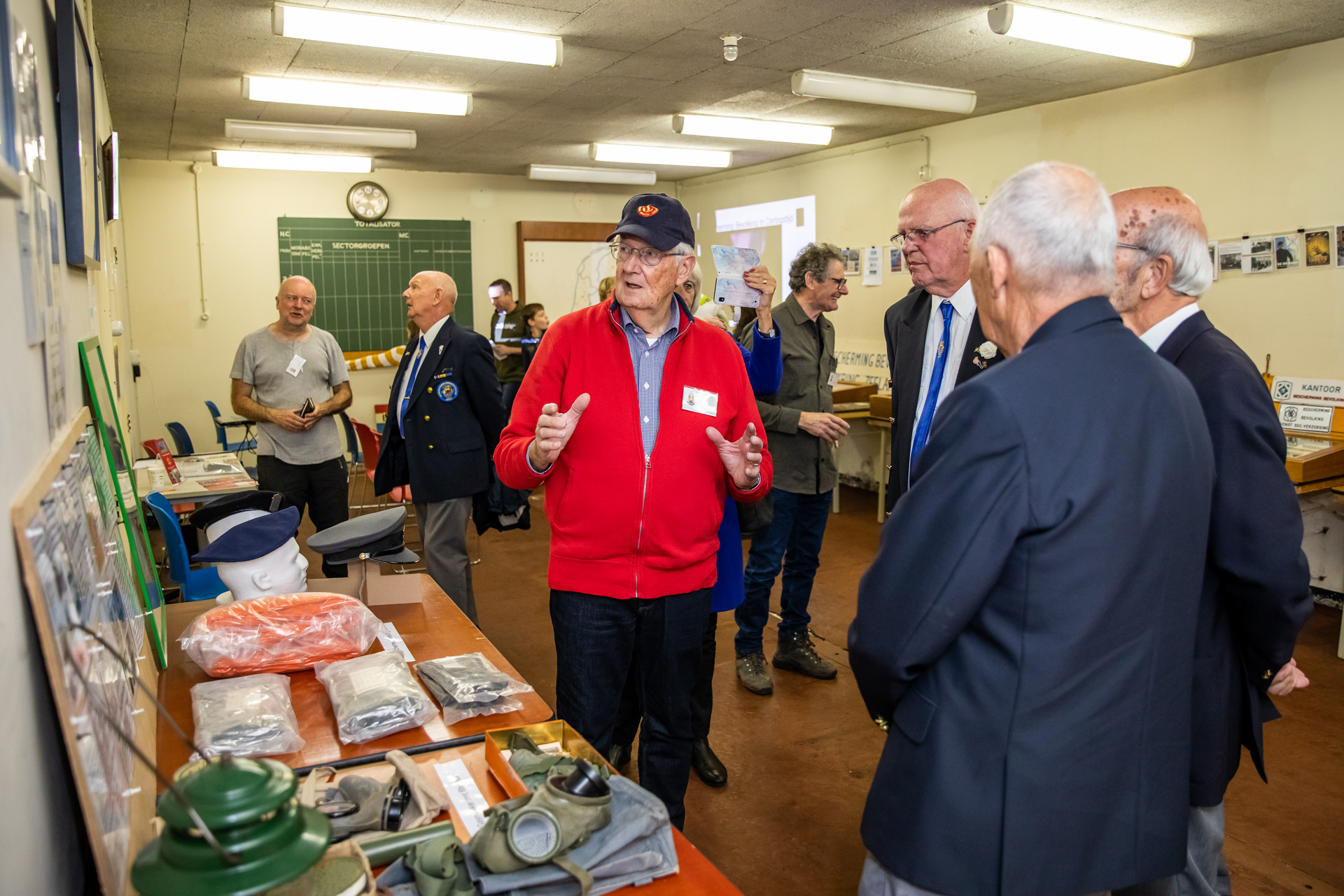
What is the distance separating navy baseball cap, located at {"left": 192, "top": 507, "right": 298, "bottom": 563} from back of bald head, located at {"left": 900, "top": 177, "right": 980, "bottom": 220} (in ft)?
5.81

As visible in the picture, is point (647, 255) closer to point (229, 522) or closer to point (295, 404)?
point (229, 522)

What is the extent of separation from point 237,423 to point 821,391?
16.2 ft

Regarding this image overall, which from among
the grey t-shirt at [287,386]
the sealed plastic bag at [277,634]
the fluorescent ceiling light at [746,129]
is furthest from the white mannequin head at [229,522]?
the fluorescent ceiling light at [746,129]

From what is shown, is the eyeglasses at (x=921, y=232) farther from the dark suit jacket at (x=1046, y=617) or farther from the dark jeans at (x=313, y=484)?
the dark jeans at (x=313, y=484)

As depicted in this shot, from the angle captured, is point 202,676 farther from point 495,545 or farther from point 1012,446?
point 495,545

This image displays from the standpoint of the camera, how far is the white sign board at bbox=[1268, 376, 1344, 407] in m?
4.69

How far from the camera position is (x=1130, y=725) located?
1.24 metres

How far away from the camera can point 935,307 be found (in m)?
2.46

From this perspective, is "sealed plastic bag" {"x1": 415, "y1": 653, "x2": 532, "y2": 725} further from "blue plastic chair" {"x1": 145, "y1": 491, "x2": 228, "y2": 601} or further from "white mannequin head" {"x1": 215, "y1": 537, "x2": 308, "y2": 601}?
"blue plastic chair" {"x1": 145, "y1": 491, "x2": 228, "y2": 601}

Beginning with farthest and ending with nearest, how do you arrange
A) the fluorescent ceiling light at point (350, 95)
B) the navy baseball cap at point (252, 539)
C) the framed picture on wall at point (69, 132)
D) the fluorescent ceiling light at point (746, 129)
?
the fluorescent ceiling light at point (746, 129), the fluorescent ceiling light at point (350, 95), the navy baseball cap at point (252, 539), the framed picture on wall at point (69, 132)

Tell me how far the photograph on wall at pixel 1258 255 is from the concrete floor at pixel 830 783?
1.95 meters

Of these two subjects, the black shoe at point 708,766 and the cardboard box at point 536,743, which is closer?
the cardboard box at point 536,743

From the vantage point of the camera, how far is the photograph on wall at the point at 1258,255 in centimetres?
496

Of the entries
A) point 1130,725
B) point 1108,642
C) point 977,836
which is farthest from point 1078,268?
point 977,836
